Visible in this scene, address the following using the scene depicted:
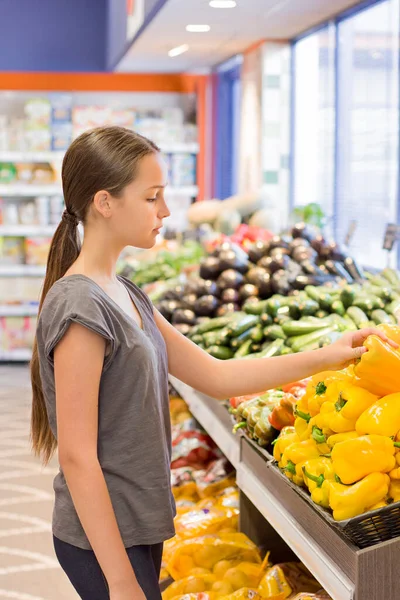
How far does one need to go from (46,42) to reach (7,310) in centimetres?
269

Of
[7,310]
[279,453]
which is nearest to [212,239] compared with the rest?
[7,310]

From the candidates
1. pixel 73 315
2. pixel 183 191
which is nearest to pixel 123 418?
pixel 73 315

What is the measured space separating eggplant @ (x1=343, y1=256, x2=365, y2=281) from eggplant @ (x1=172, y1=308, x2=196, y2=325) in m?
0.82

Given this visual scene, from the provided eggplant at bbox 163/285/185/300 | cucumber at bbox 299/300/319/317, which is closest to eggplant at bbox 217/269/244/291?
eggplant at bbox 163/285/185/300

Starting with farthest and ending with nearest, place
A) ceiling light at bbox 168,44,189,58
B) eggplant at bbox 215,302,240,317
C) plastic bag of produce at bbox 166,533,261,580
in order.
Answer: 1. ceiling light at bbox 168,44,189,58
2. eggplant at bbox 215,302,240,317
3. plastic bag of produce at bbox 166,533,261,580

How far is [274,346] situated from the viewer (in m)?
3.55

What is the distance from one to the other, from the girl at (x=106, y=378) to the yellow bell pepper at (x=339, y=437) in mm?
352

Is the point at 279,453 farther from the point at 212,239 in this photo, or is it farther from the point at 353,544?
the point at 212,239

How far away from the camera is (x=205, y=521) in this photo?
10.4 feet

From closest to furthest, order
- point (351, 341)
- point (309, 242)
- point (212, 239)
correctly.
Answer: point (351, 341), point (309, 242), point (212, 239)

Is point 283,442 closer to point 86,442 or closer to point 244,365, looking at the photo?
point 244,365

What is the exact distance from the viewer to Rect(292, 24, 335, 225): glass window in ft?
18.9

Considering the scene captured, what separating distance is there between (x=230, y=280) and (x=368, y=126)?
1.31 meters

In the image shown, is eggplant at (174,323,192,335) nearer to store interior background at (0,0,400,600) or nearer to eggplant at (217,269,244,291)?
eggplant at (217,269,244,291)
